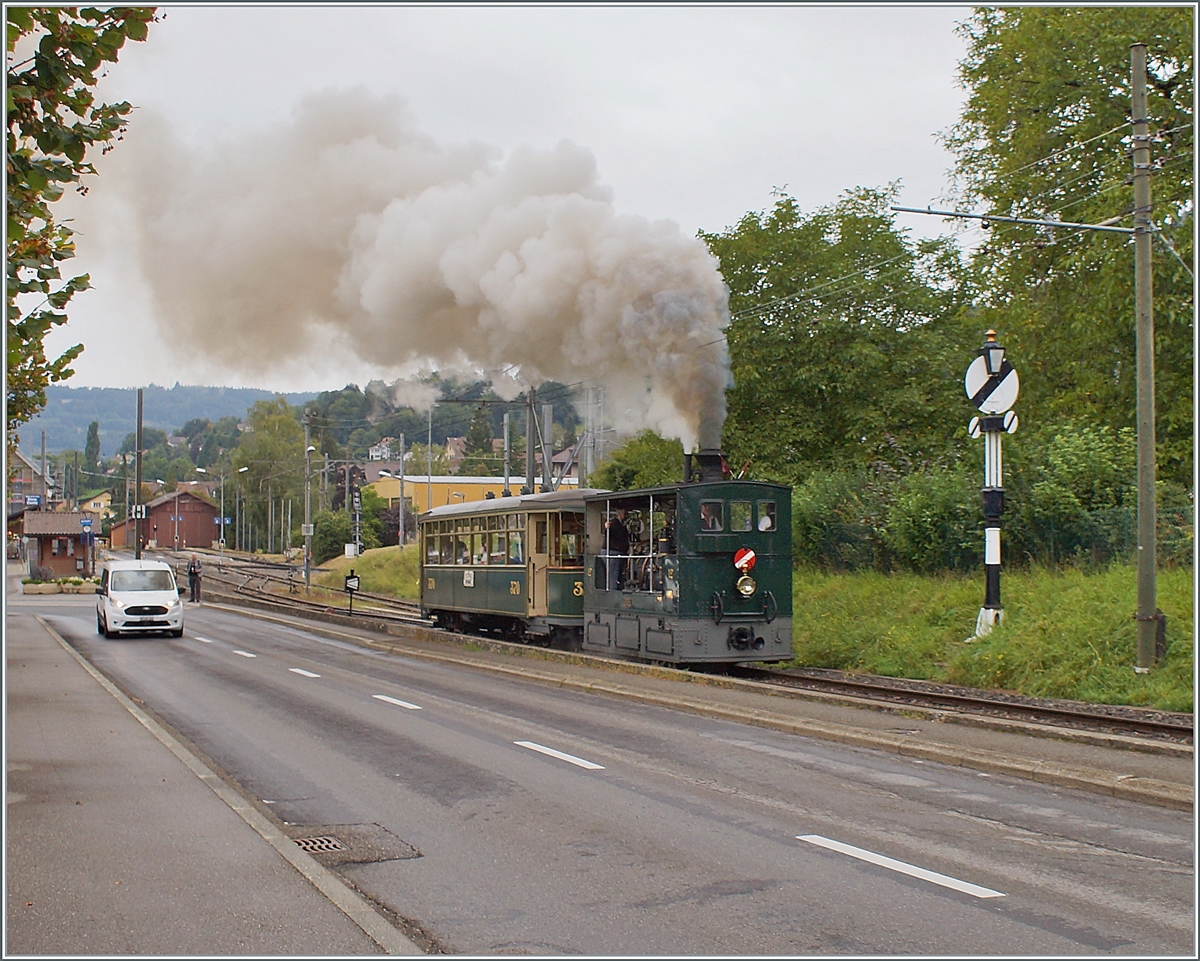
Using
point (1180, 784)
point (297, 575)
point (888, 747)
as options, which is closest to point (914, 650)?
point (888, 747)

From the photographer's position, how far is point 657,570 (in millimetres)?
18281

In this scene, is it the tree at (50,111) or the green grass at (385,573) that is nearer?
the tree at (50,111)

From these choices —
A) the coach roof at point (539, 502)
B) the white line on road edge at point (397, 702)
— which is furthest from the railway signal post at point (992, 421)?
the white line on road edge at point (397, 702)

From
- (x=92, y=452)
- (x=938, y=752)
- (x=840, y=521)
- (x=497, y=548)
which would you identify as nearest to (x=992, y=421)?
(x=840, y=521)

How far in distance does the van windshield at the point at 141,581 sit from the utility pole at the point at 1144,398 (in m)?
21.6

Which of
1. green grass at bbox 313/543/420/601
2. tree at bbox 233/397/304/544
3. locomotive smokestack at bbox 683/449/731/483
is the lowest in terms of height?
green grass at bbox 313/543/420/601

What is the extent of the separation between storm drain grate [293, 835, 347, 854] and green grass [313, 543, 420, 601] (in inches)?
1536

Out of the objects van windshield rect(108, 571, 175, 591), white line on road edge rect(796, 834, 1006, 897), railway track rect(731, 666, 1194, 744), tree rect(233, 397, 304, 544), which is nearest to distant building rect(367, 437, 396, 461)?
tree rect(233, 397, 304, 544)

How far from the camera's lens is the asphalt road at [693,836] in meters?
5.74

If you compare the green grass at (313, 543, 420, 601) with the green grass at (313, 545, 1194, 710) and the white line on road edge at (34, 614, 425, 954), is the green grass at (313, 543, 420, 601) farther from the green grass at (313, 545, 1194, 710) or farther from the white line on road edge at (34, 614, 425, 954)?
the white line on road edge at (34, 614, 425, 954)

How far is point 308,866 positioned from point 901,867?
3388 mm

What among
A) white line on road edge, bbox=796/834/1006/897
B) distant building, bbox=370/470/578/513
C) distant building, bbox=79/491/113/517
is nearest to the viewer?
white line on road edge, bbox=796/834/1006/897

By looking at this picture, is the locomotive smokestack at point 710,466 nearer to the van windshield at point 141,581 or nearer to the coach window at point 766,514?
the coach window at point 766,514

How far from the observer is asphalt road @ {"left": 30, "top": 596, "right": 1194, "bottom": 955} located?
226 inches
